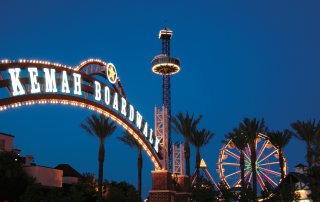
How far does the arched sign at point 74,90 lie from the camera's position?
1093 inches

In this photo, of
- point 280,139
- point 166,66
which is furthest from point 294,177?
point 166,66

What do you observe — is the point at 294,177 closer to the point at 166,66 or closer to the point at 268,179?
the point at 268,179

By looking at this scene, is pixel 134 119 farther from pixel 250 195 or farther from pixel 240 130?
pixel 240 130

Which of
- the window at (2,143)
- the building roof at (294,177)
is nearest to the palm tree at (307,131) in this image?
the building roof at (294,177)

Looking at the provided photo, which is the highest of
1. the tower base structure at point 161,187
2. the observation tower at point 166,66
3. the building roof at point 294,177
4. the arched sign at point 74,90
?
the observation tower at point 166,66

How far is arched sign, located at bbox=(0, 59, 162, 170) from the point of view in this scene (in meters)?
27.8

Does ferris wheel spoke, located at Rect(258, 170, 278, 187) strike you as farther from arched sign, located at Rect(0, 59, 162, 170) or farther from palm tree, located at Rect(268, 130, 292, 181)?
arched sign, located at Rect(0, 59, 162, 170)

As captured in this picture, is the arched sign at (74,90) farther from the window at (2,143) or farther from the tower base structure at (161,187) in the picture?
the window at (2,143)

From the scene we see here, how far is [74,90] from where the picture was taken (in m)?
33.8

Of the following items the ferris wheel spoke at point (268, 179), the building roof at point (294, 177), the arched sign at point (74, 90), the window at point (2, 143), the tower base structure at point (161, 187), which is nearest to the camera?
the arched sign at point (74, 90)

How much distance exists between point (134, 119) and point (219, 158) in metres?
26.0

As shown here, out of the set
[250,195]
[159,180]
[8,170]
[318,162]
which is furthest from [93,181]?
[318,162]

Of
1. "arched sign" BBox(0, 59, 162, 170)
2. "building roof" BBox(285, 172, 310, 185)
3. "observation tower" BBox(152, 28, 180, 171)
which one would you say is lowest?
"building roof" BBox(285, 172, 310, 185)

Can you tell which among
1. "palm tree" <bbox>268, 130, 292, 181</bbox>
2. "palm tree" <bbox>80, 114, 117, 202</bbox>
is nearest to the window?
"palm tree" <bbox>80, 114, 117, 202</bbox>
